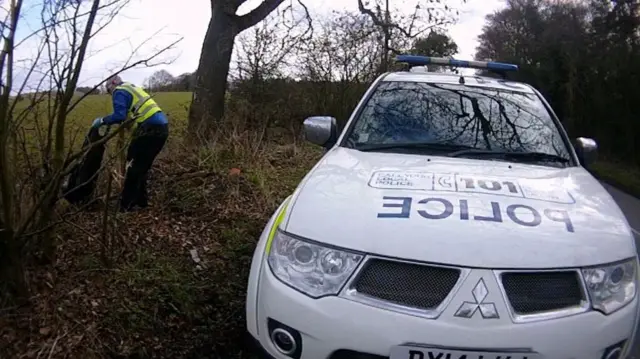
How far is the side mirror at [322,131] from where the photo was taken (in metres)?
4.26

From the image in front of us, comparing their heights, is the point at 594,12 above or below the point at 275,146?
above

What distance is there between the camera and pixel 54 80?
11.2ft

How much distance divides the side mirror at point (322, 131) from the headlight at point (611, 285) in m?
2.10

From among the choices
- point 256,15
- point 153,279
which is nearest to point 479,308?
point 153,279

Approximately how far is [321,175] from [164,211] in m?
2.54

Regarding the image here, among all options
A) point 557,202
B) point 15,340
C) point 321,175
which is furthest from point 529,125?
point 15,340

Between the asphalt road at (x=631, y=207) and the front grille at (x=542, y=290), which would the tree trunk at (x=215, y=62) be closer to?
the asphalt road at (x=631, y=207)

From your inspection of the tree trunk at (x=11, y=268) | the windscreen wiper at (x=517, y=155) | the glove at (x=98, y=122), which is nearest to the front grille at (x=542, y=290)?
the windscreen wiper at (x=517, y=155)

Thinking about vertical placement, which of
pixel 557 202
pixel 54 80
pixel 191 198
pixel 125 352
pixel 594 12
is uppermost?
pixel 594 12

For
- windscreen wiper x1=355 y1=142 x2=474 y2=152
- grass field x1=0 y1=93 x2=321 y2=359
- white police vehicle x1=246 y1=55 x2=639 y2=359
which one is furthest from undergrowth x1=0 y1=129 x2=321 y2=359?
windscreen wiper x1=355 y1=142 x2=474 y2=152

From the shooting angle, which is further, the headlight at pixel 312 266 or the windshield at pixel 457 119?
the windshield at pixel 457 119

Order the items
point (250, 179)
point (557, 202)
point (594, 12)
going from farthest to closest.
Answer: point (594, 12) < point (250, 179) < point (557, 202)

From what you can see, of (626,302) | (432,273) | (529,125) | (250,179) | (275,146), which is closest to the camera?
(432,273)

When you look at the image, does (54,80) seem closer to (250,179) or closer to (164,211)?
(164,211)
